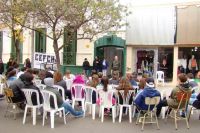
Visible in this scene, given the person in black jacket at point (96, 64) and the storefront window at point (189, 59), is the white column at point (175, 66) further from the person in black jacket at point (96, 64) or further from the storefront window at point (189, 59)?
the person in black jacket at point (96, 64)

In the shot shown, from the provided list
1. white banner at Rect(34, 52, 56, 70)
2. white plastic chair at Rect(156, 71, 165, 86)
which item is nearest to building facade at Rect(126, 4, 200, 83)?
white plastic chair at Rect(156, 71, 165, 86)

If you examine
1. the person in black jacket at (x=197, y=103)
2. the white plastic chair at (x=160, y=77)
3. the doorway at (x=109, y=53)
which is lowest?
the person in black jacket at (x=197, y=103)

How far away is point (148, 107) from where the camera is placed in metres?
10.3

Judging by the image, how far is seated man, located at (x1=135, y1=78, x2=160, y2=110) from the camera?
33.5 ft

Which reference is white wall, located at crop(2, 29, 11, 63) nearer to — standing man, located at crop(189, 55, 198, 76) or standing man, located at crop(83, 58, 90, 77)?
standing man, located at crop(83, 58, 90, 77)

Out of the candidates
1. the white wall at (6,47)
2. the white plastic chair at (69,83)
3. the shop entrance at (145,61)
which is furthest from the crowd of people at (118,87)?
the white wall at (6,47)

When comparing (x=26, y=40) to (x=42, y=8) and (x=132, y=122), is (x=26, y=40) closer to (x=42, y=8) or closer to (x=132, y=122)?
(x=42, y=8)

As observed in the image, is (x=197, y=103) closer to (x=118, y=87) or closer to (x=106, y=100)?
(x=118, y=87)

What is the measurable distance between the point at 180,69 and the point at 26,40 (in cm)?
1231

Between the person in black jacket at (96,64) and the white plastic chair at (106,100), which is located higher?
the person in black jacket at (96,64)

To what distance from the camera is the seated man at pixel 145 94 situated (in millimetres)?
10211

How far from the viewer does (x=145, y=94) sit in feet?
33.5

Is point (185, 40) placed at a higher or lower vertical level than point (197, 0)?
lower

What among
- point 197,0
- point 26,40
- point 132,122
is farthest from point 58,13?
point 26,40
